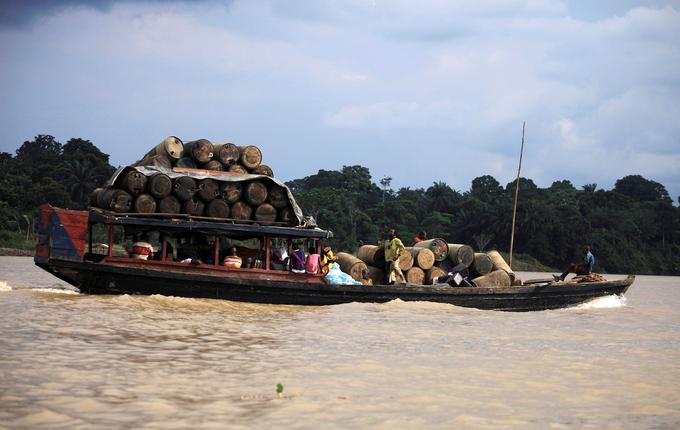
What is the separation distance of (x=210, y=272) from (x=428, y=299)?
4.39 meters

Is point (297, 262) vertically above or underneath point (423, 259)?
underneath

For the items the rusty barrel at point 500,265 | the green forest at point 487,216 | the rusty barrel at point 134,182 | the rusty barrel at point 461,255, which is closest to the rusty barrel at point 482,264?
the rusty barrel at point 461,255

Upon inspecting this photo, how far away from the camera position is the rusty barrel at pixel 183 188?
14.2 meters

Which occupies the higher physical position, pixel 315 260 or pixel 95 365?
pixel 315 260

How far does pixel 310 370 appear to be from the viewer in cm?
793

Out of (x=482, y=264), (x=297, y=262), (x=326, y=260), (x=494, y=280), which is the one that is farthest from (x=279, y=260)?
(x=494, y=280)

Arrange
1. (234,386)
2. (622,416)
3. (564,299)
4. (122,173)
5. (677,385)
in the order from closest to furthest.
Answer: (622,416), (234,386), (677,385), (122,173), (564,299)

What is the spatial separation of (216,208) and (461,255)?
5.70m

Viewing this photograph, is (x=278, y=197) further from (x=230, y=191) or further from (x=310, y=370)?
(x=310, y=370)

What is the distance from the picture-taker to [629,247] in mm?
68750

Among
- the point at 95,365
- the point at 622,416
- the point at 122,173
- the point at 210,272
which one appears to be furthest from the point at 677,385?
the point at 122,173

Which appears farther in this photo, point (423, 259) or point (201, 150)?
point (423, 259)

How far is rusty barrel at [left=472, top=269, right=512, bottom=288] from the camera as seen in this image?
1686cm

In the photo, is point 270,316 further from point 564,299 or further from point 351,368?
point 564,299
